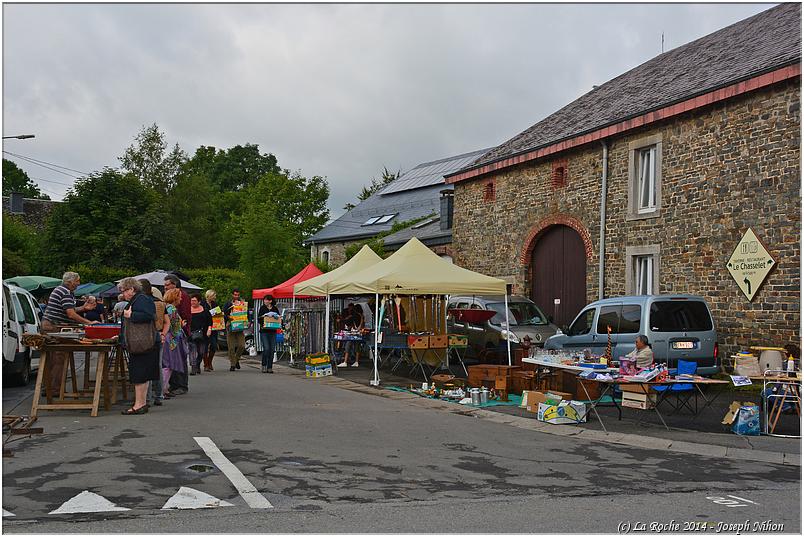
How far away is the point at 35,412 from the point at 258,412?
9.14 feet

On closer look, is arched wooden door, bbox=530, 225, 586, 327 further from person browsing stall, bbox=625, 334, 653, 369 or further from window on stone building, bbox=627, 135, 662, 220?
person browsing stall, bbox=625, 334, 653, 369

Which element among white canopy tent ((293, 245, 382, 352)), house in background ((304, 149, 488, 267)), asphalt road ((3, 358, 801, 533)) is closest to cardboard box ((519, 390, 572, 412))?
asphalt road ((3, 358, 801, 533))

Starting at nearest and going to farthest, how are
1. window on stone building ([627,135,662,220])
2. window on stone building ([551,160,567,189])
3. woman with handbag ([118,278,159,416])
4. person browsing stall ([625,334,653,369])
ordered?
woman with handbag ([118,278,159,416])
person browsing stall ([625,334,653,369])
window on stone building ([627,135,662,220])
window on stone building ([551,160,567,189])

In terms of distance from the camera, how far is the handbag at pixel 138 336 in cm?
1061

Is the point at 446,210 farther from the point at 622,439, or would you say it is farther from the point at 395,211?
the point at 622,439

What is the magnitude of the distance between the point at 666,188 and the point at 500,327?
184 inches

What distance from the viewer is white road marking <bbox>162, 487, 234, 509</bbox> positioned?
6.11 m

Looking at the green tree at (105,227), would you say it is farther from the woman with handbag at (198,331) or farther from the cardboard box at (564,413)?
the cardboard box at (564,413)

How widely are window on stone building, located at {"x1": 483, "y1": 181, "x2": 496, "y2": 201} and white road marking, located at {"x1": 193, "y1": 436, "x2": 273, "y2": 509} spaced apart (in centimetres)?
1671

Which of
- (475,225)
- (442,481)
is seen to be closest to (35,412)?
(442,481)

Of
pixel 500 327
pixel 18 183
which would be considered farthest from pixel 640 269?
pixel 18 183

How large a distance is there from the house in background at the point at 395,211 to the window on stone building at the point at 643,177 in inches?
610

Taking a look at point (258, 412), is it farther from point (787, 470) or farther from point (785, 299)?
point (785, 299)

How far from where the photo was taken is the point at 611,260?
64.2 feet
